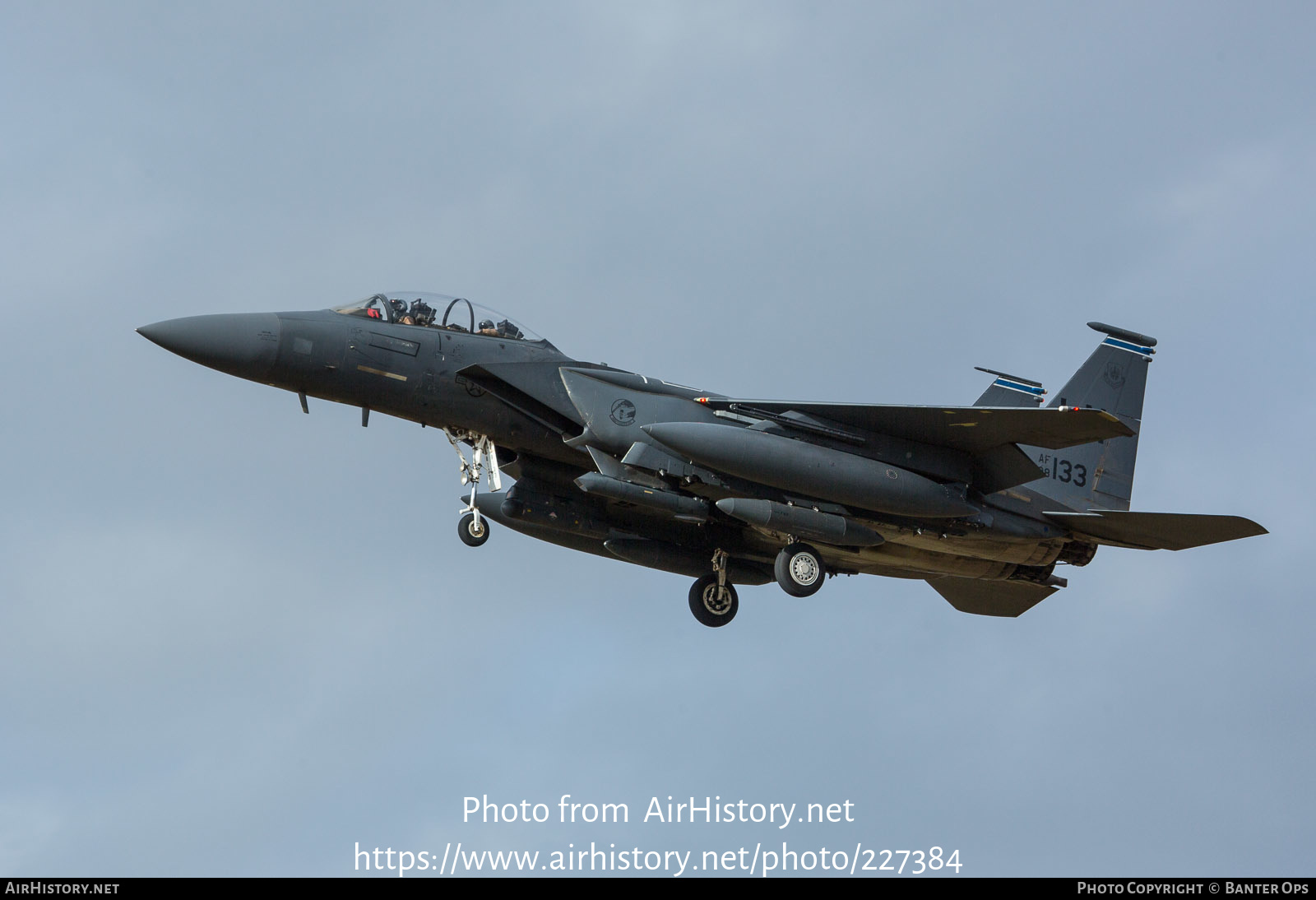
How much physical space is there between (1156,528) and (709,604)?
636cm

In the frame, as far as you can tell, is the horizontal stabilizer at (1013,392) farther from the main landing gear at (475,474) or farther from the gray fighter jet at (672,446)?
the main landing gear at (475,474)

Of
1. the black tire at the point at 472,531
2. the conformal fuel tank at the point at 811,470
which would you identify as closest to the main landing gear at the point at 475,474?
the black tire at the point at 472,531

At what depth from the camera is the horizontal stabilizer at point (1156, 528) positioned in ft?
63.4

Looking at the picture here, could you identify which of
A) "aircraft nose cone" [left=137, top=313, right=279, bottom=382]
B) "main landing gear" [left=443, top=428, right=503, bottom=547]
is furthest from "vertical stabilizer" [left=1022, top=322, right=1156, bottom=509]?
"aircraft nose cone" [left=137, top=313, right=279, bottom=382]

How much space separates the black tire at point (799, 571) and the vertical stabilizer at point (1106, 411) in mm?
3979

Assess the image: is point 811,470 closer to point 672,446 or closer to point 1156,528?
point 672,446

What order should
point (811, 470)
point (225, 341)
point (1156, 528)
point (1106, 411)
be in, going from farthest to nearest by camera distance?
point (1106, 411) → point (1156, 528) → point (811, 470) → point (225, 341)

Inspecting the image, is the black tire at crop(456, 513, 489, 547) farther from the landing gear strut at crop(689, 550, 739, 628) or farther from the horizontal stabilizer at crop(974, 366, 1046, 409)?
the horizontal stabilizer at crop(974, 366, 1046, 409)

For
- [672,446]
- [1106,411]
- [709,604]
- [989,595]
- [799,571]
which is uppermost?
[1106,411]

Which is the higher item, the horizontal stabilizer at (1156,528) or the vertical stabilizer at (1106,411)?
the vertical stabilizer at (1106,411)

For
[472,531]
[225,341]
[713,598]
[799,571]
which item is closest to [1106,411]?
[799,571]

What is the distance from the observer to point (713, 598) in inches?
851

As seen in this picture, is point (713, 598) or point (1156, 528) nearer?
point (1156, 528)

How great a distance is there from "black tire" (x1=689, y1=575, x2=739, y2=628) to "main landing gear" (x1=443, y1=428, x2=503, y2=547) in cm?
386
